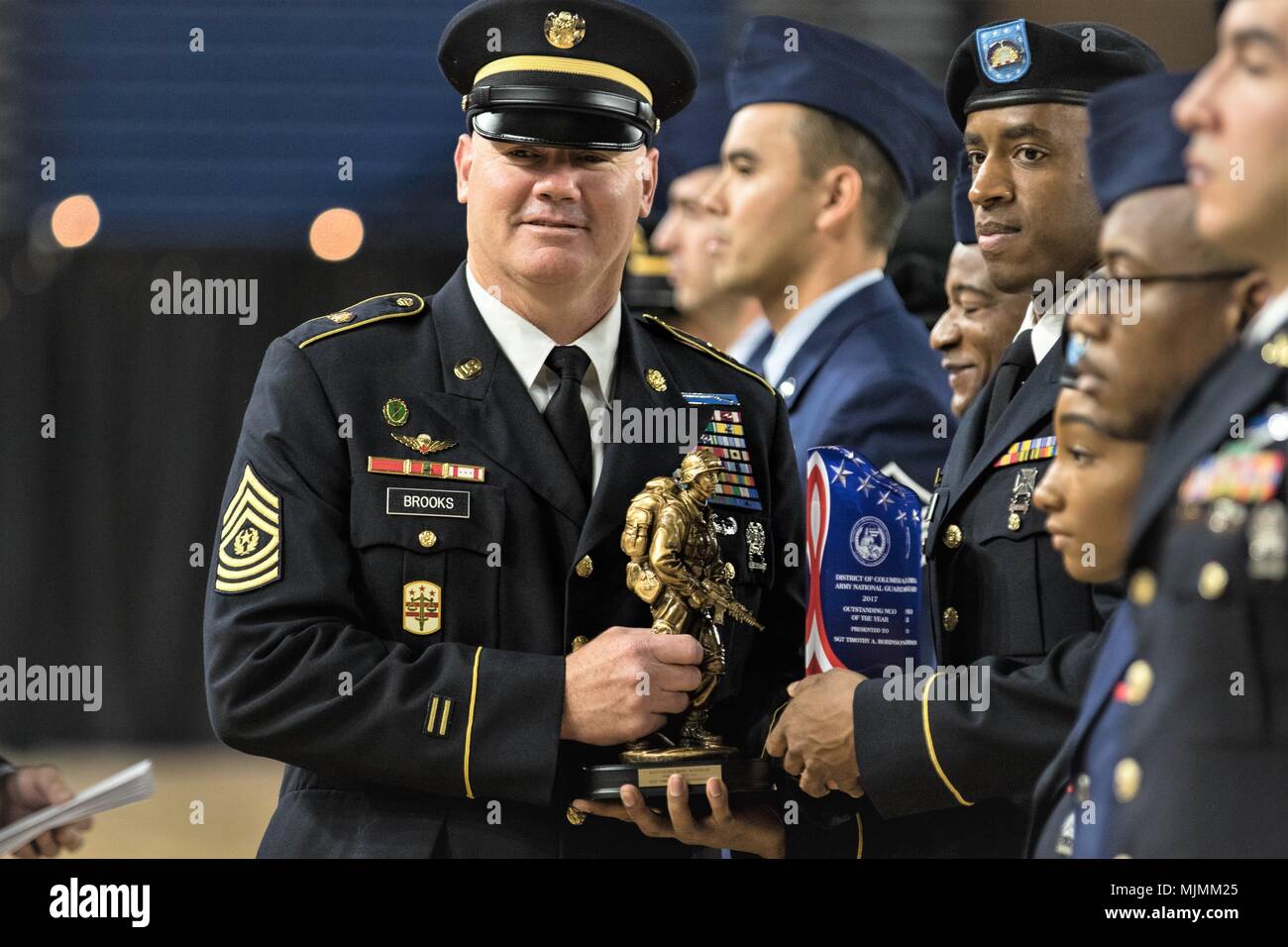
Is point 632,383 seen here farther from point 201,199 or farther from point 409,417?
point 201,199

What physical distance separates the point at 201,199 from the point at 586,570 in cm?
377

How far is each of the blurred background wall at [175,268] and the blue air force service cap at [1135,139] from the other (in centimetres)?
374

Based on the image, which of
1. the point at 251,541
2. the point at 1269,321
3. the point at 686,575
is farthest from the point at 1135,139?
the point at 251,541

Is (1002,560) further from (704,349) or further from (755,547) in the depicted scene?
(704,349)

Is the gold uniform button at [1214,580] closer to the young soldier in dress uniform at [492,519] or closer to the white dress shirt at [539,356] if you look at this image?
the young soldier in dress uniform at [492,519]

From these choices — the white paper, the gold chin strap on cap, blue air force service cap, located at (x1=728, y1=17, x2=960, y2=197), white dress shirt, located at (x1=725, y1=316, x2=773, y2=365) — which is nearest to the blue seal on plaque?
the gold chin strap on cap

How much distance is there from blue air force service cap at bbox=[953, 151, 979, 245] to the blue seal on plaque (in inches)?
22.0

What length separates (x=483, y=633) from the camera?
2244mm

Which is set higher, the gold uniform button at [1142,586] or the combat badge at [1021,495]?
the combat badge at [1021,495]

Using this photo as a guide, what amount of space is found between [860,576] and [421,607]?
595 millimetres

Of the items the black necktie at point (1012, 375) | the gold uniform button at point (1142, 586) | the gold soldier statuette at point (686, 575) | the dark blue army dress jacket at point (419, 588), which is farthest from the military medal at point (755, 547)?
the gold uniform button at point (1142, 586)

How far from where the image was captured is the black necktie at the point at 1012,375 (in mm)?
2457

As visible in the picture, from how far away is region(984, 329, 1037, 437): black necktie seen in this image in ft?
8.06

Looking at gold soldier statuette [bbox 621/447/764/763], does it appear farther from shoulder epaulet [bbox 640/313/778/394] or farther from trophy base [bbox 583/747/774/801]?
shoulder epaulet [bbox 640/313/778/394]
